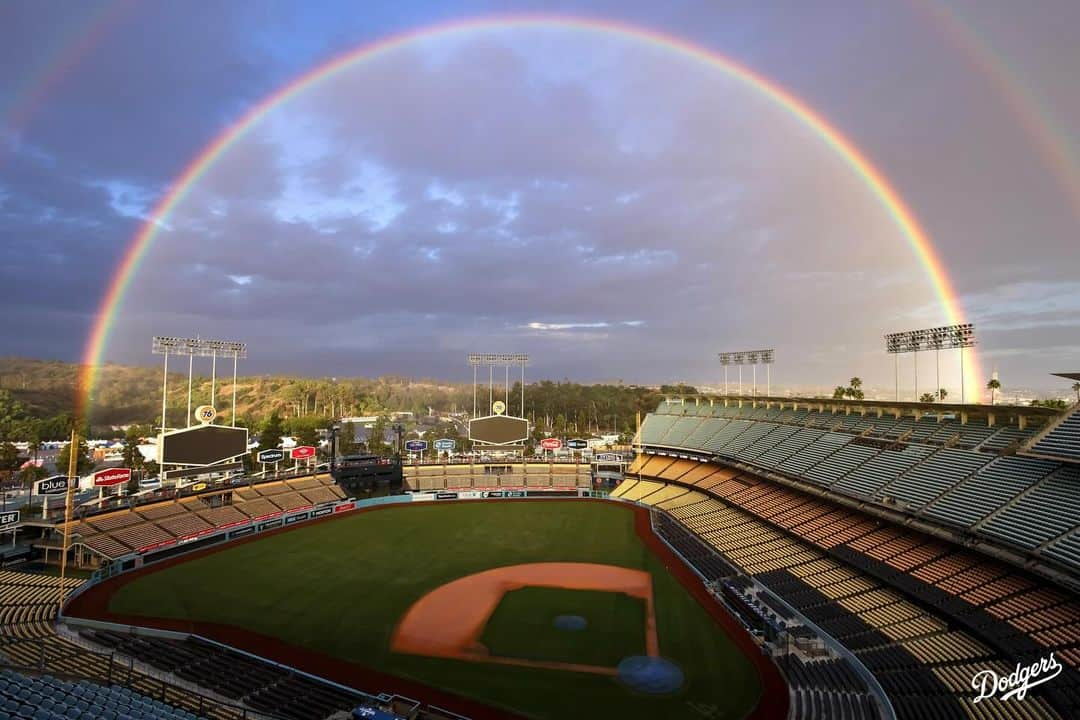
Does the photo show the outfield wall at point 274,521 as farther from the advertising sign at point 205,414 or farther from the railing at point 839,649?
the railing at point 839,649

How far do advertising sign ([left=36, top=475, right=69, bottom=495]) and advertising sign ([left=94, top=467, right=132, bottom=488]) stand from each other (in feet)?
6.59

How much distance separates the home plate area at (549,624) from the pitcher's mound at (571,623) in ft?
0.15

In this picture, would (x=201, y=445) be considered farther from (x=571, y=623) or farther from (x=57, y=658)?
(x=571, y=623)

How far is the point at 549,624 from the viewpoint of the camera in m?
25.1

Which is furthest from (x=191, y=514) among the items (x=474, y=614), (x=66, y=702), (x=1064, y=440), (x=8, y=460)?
(x=1064, y=440)

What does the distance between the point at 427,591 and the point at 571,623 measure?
8984 millimetres

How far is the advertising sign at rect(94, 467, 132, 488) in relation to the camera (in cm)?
3700

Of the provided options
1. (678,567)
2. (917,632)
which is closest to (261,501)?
(678,567)

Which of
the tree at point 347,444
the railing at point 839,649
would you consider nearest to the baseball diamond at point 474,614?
the railing at point 839,649

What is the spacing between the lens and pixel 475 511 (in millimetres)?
51156

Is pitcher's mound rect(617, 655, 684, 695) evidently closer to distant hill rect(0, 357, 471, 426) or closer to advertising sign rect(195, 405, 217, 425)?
advertising sign rect(195, 405, 217, 425)

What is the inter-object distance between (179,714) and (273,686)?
704cm

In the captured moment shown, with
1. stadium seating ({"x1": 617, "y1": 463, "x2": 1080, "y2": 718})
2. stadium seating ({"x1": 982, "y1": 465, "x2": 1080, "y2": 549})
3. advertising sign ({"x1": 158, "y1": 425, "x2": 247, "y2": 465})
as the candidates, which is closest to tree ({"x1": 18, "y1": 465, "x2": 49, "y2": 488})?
advertising sign ({"x1": 158, "y1": 425, "x2": 247, "y2": 465})

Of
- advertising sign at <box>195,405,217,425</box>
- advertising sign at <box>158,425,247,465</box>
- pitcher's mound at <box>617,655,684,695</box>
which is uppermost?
advertising sign at <box>195,405,217,425</box>
